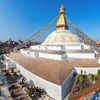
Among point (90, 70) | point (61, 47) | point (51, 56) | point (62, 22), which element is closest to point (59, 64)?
point (51, 56)

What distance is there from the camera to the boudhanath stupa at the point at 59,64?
17.6 feet

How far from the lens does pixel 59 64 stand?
26.3 feet

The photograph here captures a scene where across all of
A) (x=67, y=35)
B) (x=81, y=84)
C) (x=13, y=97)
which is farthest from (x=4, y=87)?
(x=67, y=35)

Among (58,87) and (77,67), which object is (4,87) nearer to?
(58,87)

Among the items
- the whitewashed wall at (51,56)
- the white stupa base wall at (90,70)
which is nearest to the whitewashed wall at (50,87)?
the white stupa base wall at (90,70)

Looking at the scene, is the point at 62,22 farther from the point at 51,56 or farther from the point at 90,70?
the point at 90,70

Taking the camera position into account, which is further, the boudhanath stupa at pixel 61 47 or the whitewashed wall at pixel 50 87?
the boudhanath stupa at pixel 61 47

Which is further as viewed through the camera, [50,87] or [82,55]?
[82,55]

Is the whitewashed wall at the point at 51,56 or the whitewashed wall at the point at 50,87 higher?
the whitewashed wall at the point at 51,56

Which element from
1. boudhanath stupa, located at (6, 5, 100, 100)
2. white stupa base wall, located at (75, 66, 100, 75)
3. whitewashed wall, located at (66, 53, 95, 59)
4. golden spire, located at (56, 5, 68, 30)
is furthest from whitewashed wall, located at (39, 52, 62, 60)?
golden spire, located at (56, 5, 68, 30)

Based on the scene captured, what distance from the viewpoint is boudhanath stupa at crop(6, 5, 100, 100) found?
17.6ft

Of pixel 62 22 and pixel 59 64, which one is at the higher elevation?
pixel 62 22

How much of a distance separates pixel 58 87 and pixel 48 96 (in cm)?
158

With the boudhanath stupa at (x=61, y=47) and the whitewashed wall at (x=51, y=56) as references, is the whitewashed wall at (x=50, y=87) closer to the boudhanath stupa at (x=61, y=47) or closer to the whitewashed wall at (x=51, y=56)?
→ the whitewashed wall at (x=51, y=56)
